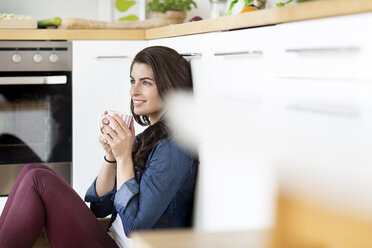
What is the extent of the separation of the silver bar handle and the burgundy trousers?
0.76 meters

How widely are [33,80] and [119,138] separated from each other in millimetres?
955

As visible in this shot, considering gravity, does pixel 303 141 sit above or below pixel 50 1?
below

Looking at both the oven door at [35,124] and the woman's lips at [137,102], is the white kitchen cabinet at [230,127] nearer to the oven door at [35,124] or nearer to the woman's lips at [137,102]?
the woman's lips at [137,102]

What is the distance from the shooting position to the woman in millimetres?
1985

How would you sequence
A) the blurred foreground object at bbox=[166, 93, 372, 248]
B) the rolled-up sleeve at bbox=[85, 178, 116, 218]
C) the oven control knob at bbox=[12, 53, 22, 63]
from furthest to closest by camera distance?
1. the oven control knob at bbox=[12, 53, 22, 63]
2. the rolled-up sleeve at bbox=[85, 178, 116, 218]
3. the blurred foreground object at bbox=[166, 93, 372, 248]

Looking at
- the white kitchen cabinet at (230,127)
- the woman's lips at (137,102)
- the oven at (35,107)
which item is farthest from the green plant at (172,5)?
the woman's lips at (137,102)

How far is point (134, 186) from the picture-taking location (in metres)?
2.01

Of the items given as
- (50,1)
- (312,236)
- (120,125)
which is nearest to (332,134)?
(312,236)

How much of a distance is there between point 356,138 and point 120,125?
3.39 feet

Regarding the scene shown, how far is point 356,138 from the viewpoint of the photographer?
3.90 ft

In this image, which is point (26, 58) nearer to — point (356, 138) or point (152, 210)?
point (152, 210)

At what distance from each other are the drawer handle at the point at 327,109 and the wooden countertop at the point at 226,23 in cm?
18

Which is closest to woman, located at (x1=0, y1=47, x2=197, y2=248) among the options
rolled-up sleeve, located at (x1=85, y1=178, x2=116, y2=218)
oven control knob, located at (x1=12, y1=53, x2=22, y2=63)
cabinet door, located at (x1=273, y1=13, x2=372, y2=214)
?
rolled-up sleeve, located at (x1=85, y1=178, x2=116, y2=218)

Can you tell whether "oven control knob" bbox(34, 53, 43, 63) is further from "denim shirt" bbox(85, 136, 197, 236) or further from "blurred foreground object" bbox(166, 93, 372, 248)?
"blurred foreground object" bbox(166, 93, 372, 248)
